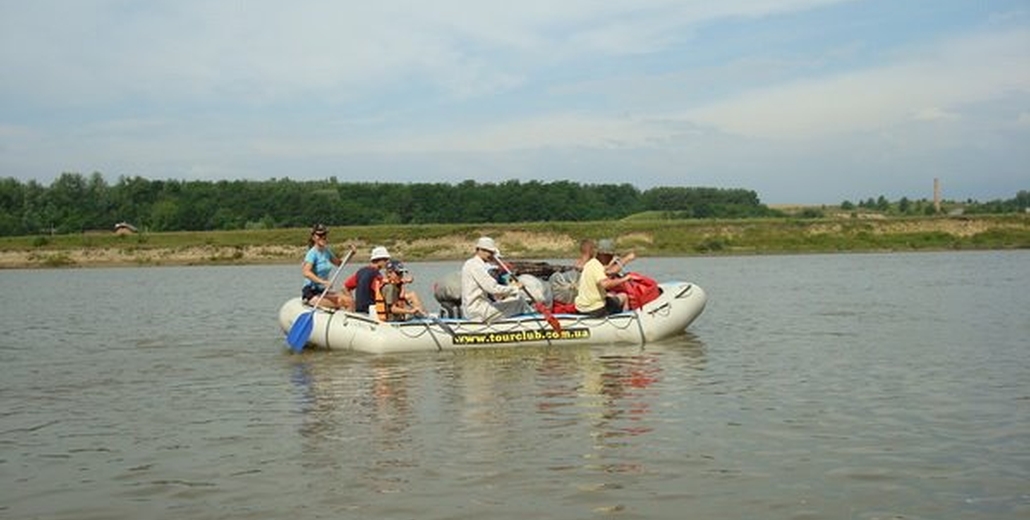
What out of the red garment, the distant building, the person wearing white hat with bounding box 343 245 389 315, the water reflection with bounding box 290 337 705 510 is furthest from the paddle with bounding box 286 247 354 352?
the distant building

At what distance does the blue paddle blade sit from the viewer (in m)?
16.6

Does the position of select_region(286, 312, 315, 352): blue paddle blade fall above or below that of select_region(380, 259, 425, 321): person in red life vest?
below

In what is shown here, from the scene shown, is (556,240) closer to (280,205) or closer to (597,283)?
(280,205)

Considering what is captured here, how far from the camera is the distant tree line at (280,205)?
89125mm

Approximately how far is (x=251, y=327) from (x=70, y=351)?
4.47 m

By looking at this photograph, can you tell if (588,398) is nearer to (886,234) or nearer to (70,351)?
(70,351)

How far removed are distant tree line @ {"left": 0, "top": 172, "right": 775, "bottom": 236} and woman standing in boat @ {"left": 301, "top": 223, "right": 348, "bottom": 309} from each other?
71.5 meters

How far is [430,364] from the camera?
15.2m

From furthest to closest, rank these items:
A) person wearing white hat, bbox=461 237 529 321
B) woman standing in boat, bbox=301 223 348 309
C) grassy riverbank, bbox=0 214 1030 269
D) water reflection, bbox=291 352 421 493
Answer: grassy riverbank, bbox=0 214 1030 269
woman standing in boat, bbox=301 223 348 309
person wearing white hat, bbox=461 237 529 321
water reflection, bbox=291 352 421 493

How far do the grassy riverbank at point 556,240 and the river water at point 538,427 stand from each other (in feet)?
142

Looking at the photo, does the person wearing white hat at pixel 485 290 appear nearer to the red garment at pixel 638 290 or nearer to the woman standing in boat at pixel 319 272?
the red garment at pixel 638 290

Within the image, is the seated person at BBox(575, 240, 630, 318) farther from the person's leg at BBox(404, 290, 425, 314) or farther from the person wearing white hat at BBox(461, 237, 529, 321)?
the person's leg at BBox(404, 290, 425, 314)

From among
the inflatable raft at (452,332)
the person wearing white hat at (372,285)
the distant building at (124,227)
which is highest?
the distant building at (124,227)

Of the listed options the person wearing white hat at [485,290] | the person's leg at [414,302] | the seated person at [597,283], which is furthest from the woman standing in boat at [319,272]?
the seated person at [597,283]
